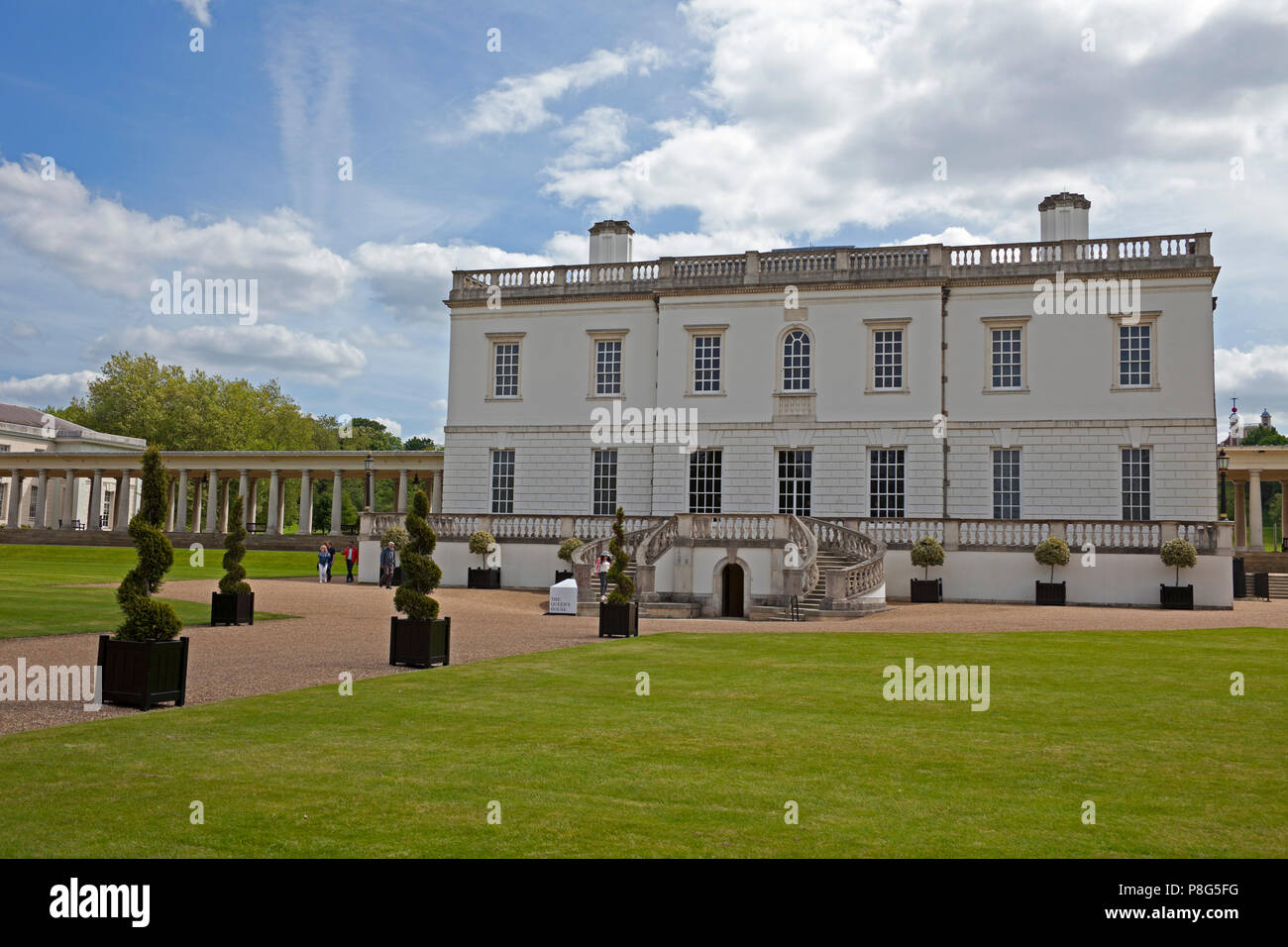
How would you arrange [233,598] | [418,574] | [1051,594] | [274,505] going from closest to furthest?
1. [418,574]
2. [233,598]
3. [1051,594]
4. [274,505]

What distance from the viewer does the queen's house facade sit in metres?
31.8

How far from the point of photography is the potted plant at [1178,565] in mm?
29906

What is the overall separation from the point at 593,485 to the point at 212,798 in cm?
3130

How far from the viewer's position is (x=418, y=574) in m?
16.0

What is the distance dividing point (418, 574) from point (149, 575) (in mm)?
4506

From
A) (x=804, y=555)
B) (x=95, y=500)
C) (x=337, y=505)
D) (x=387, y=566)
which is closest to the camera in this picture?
(x=804, y=555)

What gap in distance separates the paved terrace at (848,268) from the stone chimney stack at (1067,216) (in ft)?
5.24

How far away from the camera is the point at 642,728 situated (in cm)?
1025

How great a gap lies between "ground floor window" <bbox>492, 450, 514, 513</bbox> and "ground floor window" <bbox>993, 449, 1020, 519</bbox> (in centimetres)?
1780

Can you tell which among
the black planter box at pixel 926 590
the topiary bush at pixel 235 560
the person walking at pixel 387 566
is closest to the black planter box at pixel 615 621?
the topiary bush at pixel 235 560

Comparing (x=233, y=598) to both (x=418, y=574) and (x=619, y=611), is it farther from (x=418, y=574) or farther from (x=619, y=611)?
(x=619, y=611)

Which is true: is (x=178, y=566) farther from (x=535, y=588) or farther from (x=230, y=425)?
(x=230, y=425)

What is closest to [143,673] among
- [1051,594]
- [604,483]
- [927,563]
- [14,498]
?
[927,563]
